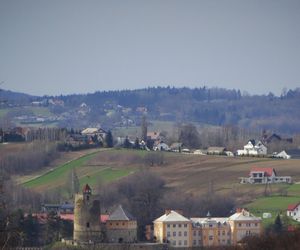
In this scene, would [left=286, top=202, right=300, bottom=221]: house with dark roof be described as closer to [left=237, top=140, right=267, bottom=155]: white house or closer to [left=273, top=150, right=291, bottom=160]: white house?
[left=273, top=150, right=291, bottom=160]: white house

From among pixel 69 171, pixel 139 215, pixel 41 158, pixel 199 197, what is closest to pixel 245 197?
pixel 199 197

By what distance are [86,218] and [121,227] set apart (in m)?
2.08

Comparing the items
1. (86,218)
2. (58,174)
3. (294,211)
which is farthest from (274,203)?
(58,174)

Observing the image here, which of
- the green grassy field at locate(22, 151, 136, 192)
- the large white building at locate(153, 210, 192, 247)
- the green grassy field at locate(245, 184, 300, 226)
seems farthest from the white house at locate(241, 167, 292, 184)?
the large white building at locate(153, 210, 192, 247)

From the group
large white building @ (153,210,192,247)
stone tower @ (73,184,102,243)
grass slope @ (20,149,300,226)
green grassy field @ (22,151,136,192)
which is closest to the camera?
stone tower @ (73,184,102,243)

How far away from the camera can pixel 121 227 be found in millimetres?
62000

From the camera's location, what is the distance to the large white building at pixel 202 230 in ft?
209

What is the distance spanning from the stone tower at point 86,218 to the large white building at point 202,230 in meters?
3.88

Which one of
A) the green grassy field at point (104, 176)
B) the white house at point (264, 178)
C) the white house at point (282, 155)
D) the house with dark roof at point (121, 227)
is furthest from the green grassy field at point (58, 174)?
the house with dark roof at point (121, 227)

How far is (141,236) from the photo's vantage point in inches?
2547

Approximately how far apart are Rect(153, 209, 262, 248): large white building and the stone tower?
3884 mm

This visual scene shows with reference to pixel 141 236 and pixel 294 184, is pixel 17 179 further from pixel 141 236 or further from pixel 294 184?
pixel 141 236

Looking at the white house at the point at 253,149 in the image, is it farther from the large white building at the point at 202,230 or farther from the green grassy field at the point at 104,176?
the large white building at the point at 202,230

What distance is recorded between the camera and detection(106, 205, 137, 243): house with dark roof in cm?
6162
